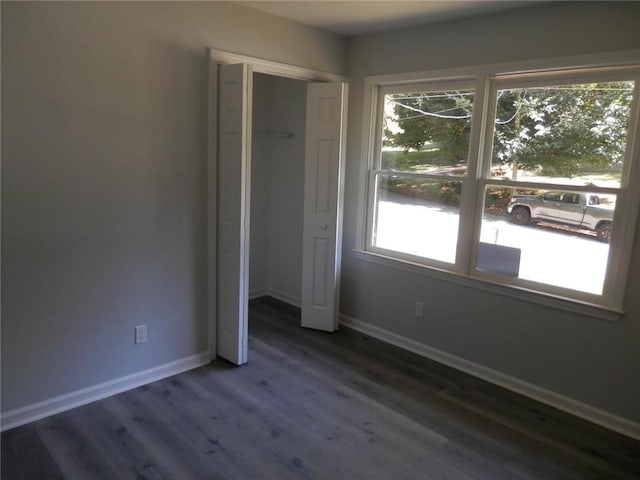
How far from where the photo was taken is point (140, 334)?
9.82ft

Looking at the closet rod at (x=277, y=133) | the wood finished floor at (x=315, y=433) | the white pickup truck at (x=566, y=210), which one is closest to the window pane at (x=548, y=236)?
the white pickup truck at (x=566, y=210)

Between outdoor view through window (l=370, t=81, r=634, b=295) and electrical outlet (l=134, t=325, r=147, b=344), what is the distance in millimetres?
2019

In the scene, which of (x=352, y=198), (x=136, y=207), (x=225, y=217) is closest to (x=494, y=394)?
(x=352, y=198)

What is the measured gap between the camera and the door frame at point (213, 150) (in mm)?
3084

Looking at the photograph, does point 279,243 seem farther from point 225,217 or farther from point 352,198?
point 225,217

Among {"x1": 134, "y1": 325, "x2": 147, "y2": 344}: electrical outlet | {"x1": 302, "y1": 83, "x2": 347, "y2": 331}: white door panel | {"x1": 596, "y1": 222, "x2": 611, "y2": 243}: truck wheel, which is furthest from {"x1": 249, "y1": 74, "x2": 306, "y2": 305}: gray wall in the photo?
{"x1": 596, "y1": 222, "x2": 611, "y2": 243}: truck wheel

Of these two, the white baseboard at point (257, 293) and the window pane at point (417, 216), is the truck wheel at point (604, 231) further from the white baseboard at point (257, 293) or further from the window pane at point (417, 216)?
the white baseboard at point (257, 293)

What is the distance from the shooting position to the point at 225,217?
10.6 ft

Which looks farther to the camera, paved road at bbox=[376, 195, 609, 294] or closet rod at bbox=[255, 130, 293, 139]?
closet rod at bbox=[255, 130, 293, 139]

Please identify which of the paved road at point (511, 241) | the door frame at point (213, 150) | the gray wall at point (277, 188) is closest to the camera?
the paved road at point (511, 241)

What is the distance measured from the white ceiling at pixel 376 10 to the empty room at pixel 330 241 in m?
0.03

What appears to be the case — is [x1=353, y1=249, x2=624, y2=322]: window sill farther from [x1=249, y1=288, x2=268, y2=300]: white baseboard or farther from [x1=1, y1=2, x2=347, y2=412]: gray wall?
[x1=1, y1=2, x2=347, y2=412]: gray wall

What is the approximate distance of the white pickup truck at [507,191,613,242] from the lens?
9.09 feet

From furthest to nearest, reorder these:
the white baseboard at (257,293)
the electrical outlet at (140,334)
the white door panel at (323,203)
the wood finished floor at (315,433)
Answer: the white baseboard at (257,293) < the white door panel at (323,203) < the electrical outlet at (140,334) < the wood finished floor at (315,433)
